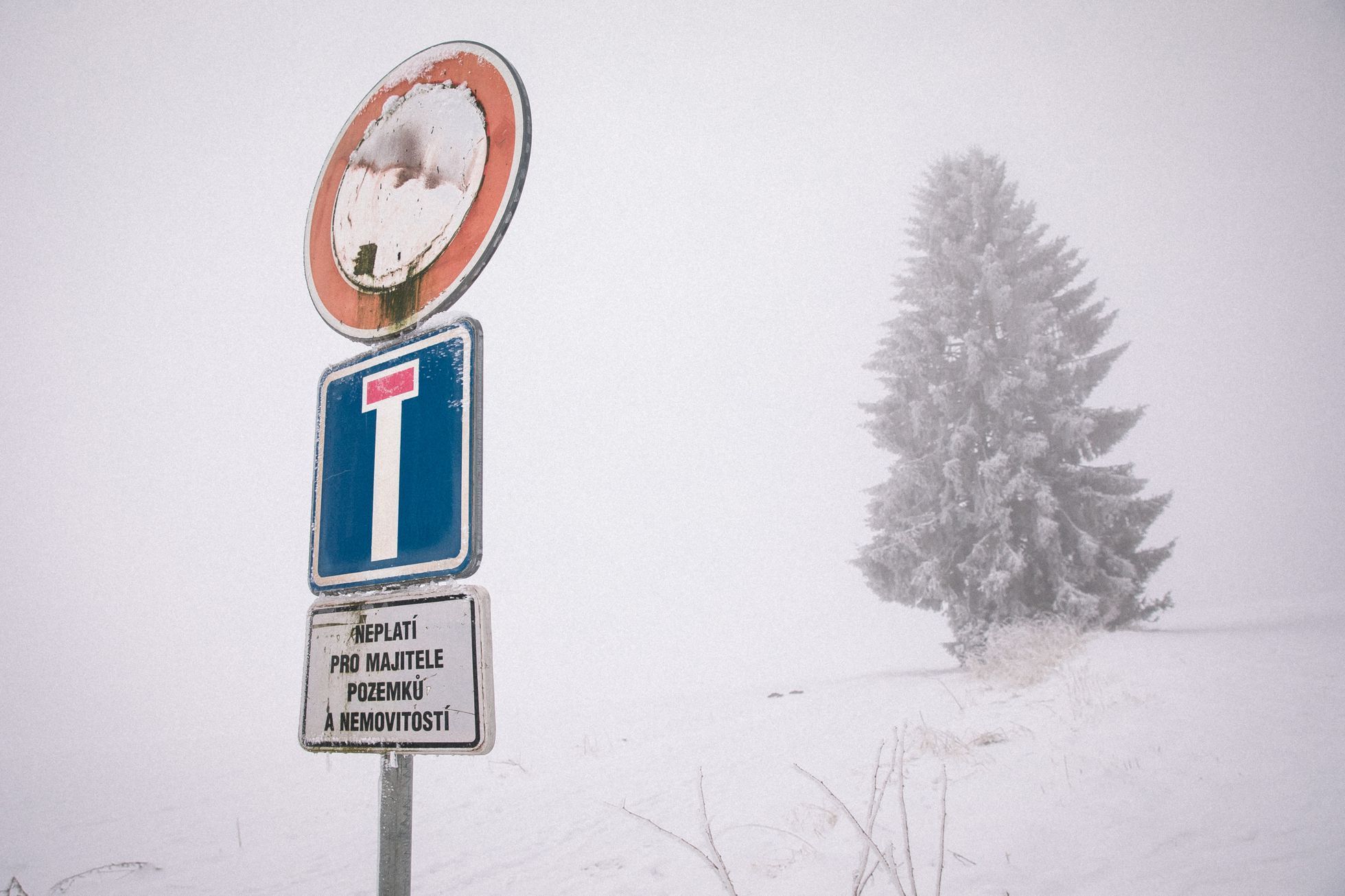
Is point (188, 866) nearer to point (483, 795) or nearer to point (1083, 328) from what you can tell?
point (483, 795)

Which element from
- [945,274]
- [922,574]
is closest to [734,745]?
[922,574]

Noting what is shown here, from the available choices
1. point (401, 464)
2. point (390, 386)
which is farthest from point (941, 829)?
point (390, 386)

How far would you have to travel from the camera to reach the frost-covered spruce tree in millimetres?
8836

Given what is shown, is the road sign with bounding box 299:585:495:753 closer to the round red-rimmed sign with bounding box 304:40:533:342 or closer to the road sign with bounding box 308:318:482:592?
the road sign with bounding box 308:318:482:592

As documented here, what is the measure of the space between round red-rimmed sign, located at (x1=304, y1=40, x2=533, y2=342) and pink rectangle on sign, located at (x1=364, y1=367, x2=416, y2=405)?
0.18 meters

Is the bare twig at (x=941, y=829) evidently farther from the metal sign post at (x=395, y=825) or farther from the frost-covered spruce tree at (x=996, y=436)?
the frost-covered spruce tree at (x=996, y=436)

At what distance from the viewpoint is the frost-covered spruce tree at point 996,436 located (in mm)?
8836

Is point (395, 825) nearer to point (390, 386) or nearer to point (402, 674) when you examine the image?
point (402, 674)

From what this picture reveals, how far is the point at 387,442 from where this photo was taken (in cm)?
137

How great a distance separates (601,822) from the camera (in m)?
4.10

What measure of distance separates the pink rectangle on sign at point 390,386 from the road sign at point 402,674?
0.46 meters

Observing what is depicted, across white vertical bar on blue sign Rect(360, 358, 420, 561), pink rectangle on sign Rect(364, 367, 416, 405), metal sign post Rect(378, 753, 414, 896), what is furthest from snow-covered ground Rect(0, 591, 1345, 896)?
pink rectangle on sign Rect(364, 367, 416, 405)

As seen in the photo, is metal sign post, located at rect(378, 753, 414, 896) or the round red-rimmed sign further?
the round red-rimmed sign

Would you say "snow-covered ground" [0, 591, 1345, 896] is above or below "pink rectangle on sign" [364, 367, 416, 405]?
below
